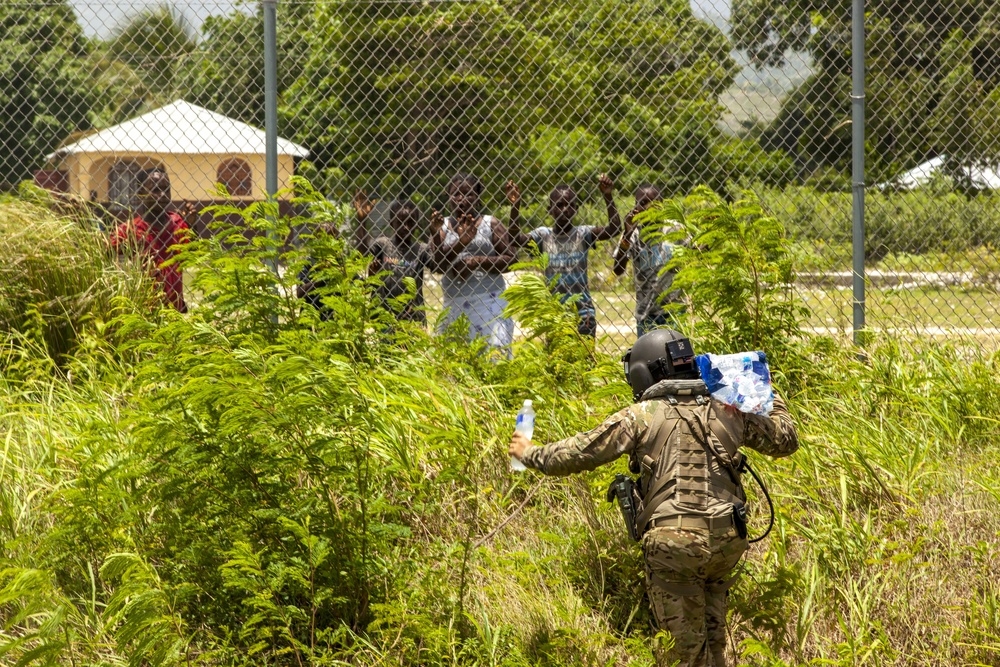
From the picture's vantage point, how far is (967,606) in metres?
3.97

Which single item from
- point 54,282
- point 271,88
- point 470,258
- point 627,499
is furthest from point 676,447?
point 54,282

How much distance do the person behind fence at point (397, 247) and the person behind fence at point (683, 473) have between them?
2907 millimetres

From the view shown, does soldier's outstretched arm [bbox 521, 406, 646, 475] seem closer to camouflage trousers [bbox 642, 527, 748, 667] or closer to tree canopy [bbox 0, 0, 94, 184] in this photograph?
camouflage trousers [bbox 642, 527, 748, 667]

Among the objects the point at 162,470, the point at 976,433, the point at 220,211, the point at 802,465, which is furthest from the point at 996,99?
the point at 162,470

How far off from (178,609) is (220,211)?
73.6 inches

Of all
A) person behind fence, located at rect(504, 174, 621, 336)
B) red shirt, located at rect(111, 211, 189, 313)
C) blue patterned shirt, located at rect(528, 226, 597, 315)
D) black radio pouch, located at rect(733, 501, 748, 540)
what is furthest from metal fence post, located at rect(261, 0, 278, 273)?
black radio pouch, located at rect(733, 501, 748, 540)

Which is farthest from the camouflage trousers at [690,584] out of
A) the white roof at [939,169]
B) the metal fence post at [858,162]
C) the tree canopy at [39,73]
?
the tree canopy at [39,73]

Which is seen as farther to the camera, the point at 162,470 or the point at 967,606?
the point at 967,606

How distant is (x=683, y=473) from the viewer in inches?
138

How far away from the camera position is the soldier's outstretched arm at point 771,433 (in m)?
3.65

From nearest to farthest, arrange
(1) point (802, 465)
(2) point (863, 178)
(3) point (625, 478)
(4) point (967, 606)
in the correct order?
(3) point (625, 478), (4) point (967, 606), (1) point (802, 465), (2) point (863, 178)

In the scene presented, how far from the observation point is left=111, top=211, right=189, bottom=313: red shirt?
20.3 feet

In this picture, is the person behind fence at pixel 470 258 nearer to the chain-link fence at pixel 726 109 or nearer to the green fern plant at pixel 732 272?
the chain-link fence at pixel 726 109

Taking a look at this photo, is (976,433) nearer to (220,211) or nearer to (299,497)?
(299,497)
